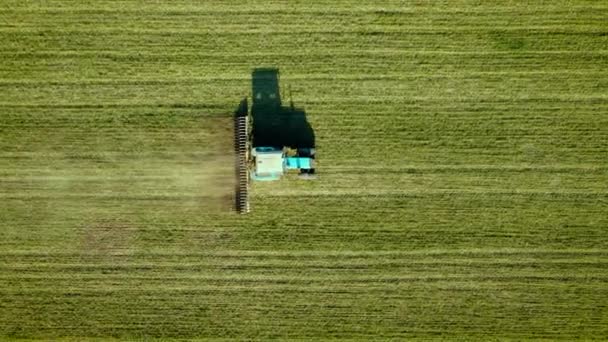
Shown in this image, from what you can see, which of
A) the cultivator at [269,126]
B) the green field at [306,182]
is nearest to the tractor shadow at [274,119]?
the cultivator at [269,126]

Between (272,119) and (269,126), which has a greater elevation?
(272,119)

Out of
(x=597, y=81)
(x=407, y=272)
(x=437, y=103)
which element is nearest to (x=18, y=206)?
(x=407, y=272)

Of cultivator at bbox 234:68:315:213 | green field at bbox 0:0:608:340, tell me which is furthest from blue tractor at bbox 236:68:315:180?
green field at bbox 0:0:608:340

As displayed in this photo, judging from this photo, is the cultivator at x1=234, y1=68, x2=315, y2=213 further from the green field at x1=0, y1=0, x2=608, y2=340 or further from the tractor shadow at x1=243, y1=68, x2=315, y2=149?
the green field at x1=0, y1=0, x2=608, y2=340

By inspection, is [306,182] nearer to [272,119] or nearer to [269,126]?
[269,126]

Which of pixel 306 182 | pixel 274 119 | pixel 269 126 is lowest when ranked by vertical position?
pixel 306 182

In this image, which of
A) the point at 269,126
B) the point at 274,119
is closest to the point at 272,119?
the point at 274,119

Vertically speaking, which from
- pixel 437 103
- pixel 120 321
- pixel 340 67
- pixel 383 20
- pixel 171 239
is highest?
pixel 383 20

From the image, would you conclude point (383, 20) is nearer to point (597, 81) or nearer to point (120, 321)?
point (597, 81)
